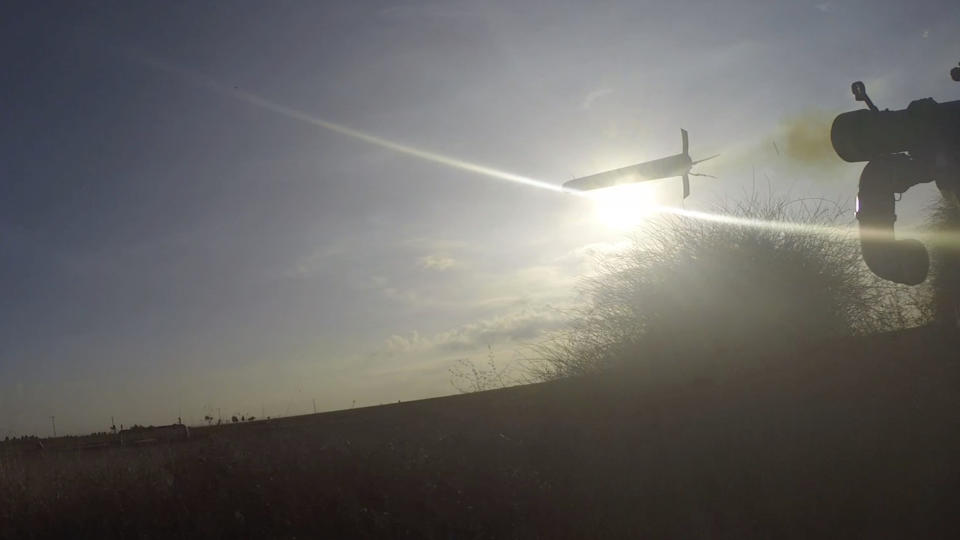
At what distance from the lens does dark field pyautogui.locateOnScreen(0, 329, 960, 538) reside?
6.94m

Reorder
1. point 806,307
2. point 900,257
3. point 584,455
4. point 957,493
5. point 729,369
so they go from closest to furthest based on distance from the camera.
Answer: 1. point 900,257
2. point 957,493
3. point 584,455
4. point 729,369
5. point 806,307

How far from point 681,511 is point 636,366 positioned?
17.7 ft

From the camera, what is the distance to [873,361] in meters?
10.1

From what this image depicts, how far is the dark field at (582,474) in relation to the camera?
273 inches

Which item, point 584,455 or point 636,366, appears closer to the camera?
point 584,455

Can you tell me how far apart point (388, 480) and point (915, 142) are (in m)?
5.62

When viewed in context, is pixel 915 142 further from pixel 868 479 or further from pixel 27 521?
pixel 27 521

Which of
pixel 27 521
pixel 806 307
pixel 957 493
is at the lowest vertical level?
pixel 957 493

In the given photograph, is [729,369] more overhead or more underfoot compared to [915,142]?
more underfoot

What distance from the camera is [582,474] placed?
7875mm

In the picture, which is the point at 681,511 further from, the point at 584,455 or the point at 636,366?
the point at 636,366

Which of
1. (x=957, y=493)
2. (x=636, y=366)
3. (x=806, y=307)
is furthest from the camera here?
(x=806, y=307)

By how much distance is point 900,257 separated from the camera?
11.6 ft

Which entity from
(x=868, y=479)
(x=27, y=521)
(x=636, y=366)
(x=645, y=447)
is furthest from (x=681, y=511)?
(x=27, y=521)
